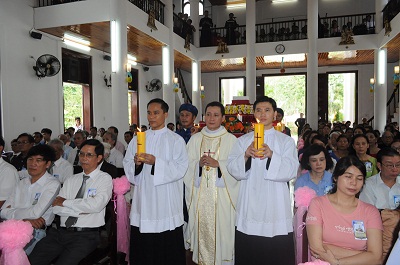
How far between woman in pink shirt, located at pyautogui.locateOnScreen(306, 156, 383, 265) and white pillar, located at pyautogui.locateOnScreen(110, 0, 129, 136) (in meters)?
7.55

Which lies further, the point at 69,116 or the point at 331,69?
the point at 331,69

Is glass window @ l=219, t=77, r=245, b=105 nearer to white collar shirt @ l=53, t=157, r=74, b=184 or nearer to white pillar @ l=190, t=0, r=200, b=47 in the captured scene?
white pillar @ l=190, t=0, r=200, b=47

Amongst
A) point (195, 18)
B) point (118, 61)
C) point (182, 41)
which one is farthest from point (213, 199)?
point (195, 18)

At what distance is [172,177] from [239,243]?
83 cm

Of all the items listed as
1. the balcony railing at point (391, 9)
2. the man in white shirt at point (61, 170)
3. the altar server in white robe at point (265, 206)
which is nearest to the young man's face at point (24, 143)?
the man in white shirt at point (61, 170)

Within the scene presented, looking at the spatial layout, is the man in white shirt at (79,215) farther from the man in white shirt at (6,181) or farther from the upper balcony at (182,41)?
the upper balcony at (182,41)

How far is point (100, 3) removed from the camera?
9.14 metres

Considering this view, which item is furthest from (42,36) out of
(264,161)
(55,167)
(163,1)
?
(264,161)

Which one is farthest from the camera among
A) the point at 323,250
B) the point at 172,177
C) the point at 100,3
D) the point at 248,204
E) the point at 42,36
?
the point at 42,36

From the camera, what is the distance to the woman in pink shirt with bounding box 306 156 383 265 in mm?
2375

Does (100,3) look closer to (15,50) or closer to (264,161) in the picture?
(15,50)

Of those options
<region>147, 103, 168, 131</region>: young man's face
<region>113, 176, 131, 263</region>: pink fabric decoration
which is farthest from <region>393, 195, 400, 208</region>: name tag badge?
<region>113, 176, 131, 263</region>: pink fabric decoration

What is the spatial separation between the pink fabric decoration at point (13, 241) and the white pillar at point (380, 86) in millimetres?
14660

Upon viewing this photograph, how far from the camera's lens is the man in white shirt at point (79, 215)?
9.90 feet
